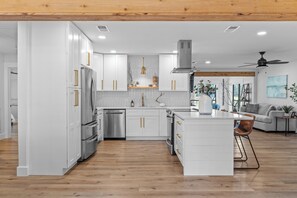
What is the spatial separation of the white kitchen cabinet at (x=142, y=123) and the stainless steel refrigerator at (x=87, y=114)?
1.91 meters

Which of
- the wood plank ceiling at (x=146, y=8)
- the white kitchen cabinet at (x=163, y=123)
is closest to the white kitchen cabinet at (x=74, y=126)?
the wood plank ceiling at (x=146, y=8)

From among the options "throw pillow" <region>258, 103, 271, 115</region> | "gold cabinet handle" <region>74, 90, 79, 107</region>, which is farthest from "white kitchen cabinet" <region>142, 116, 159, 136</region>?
"throw pillow" <region>258, 103, 271, 115</region>

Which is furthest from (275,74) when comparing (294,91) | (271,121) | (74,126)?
(74,126)

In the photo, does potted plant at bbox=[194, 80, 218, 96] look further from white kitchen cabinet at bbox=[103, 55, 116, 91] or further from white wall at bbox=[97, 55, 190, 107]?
white kitchen cabinet at bbox=[103, 55, 116, 91]

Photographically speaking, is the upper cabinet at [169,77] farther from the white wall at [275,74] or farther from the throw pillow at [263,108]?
the white wall at [275,74]

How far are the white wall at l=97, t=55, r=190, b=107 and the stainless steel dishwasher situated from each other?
0.69m

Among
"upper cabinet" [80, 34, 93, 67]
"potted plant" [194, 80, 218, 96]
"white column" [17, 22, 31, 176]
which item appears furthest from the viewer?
"potted plant" [194, 80, 218, 96]

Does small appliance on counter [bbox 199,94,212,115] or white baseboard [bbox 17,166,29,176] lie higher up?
small appliance on counter [bbox 199,94,212,115]

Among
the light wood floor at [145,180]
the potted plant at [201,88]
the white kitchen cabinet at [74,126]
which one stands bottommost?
the light wood floor at [145,180]

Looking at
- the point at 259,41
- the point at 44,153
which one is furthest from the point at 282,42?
the point at 44,153

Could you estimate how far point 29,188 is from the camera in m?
3.34

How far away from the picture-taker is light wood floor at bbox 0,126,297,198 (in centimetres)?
321

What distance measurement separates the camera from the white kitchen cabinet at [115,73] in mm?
7301

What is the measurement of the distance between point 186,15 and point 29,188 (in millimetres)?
2961
